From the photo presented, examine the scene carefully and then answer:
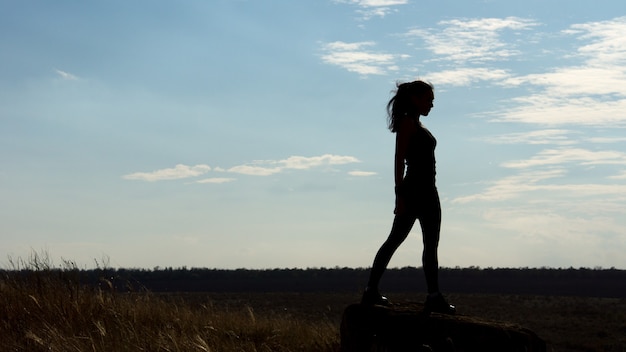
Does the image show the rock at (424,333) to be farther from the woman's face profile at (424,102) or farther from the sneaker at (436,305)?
the woman's face profile at (424,102)

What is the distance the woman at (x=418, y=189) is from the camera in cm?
704

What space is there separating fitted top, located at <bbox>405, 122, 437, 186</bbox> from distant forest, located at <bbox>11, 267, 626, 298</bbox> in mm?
35828

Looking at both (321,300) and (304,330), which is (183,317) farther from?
(321,300)

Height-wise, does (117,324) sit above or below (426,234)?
below

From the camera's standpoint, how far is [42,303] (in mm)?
10430

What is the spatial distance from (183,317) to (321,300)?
27.8 metres

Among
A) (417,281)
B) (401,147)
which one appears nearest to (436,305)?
(401,147)

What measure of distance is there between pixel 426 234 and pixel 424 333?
0.89 m

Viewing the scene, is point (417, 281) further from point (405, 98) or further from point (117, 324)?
point (405, 98)

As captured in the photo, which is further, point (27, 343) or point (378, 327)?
point (27, 343)

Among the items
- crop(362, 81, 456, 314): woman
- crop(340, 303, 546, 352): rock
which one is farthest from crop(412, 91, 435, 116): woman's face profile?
crop(340, 303, 546, 352): rock

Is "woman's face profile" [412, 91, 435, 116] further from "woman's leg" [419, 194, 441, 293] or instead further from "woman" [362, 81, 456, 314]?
"woman's leg" [419, 194, 441, 293]

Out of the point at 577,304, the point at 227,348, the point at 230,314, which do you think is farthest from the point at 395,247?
the point at 577,304

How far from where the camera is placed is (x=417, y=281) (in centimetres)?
6200
